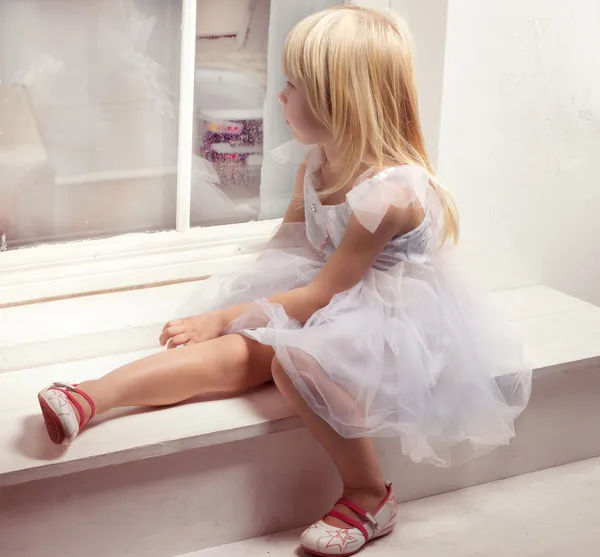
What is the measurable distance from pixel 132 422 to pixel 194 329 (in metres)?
0.18

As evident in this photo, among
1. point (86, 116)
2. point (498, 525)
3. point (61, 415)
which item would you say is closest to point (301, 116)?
point (86, 116)

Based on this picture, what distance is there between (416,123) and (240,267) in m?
0.39

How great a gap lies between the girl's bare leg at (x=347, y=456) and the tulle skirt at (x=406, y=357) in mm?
28

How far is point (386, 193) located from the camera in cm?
141

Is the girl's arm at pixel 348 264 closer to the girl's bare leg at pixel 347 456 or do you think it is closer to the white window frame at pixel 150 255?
the girl's bare leg at pixel 347 456

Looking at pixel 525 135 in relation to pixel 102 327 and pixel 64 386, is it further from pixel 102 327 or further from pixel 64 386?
pixel 64 386

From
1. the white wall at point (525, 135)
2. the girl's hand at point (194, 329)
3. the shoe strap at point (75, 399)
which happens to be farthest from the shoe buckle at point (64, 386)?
the white wall at point (525, 135)

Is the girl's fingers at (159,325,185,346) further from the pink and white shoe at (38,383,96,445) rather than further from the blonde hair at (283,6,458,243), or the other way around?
the blonde hair at (283,6,458,243)

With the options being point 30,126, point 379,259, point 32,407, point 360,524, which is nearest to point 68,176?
point 30,126

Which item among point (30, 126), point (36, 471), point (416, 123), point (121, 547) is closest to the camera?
point (36, 471)

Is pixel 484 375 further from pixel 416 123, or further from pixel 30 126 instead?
pixel 30 126

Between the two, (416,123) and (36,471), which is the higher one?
(416,123)

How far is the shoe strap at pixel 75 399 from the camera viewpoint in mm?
1306

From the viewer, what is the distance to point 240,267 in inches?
64.7
